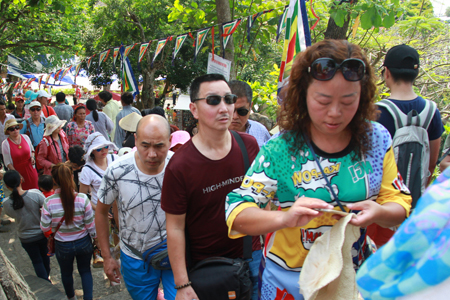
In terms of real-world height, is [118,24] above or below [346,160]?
above

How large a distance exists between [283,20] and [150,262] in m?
4.29

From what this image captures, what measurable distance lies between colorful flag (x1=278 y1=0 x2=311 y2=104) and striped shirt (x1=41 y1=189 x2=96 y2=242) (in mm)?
2447

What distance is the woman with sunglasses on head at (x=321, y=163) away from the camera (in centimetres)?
132

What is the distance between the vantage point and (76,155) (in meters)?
5.02

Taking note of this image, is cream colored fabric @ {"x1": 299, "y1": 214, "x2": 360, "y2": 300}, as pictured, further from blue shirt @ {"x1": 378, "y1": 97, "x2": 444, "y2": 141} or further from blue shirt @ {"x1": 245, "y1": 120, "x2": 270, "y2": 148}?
blue shirt @ {"x1": 245, "y1": 120, "x2": 270, "y2": 148}

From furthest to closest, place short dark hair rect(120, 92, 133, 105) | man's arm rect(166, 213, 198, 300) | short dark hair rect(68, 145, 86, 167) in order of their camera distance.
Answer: short dark hair rect(120, 92, 133, 105) → short dark hair rect(68, 145, 86, 167) → man's arm rect(166, 213, 198, 300)

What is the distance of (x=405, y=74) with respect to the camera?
2.57 metres

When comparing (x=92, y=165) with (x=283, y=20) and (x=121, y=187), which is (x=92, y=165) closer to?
(x=121, y=187)

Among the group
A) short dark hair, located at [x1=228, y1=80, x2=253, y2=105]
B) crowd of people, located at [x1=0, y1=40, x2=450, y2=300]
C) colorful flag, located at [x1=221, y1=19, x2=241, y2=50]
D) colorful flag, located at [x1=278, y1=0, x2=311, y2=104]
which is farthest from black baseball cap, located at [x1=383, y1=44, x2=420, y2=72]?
colorful flag, located at [x1=221, y1=19, x2=241, y2=50]

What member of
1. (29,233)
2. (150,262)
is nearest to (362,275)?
(150,262)

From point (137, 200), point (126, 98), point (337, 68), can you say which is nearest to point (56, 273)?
point (137, 200)

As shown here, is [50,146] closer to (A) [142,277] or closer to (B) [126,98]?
(B) [126,98]

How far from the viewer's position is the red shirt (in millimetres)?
1983

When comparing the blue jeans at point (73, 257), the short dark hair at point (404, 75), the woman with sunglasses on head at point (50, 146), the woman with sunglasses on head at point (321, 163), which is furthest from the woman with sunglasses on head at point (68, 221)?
the short dark hair at point (404, 75)
